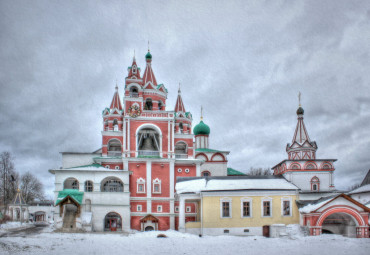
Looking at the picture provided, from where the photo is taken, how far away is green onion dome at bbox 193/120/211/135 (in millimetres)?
44406

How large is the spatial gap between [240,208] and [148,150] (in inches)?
482

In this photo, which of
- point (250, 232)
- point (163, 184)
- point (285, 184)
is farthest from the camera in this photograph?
point (163, 184)

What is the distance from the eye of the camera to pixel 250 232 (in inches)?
1091

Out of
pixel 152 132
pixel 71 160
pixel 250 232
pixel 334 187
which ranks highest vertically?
pixel 152 132

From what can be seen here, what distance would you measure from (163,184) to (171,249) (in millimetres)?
16069

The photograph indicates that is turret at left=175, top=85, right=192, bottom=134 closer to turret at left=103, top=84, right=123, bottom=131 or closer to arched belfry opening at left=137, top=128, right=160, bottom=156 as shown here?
arched belfry opening at left=137, top=128, right=160, bottom=156

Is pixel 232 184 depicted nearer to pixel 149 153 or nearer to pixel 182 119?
pixel 149 153

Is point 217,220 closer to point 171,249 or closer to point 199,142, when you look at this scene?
point 171,249

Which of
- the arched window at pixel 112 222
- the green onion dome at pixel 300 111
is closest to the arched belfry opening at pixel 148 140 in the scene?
the arched window at pixel 112 222

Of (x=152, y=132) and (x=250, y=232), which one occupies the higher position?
(x=152, y=132)

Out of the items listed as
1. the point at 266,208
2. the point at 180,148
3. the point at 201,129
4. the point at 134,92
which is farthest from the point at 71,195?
the point at 201,129

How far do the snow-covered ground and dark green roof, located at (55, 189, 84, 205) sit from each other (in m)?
8.04

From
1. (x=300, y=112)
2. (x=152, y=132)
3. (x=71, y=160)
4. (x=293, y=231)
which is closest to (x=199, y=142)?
(x=152, y=132)

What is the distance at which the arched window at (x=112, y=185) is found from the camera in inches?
1316
